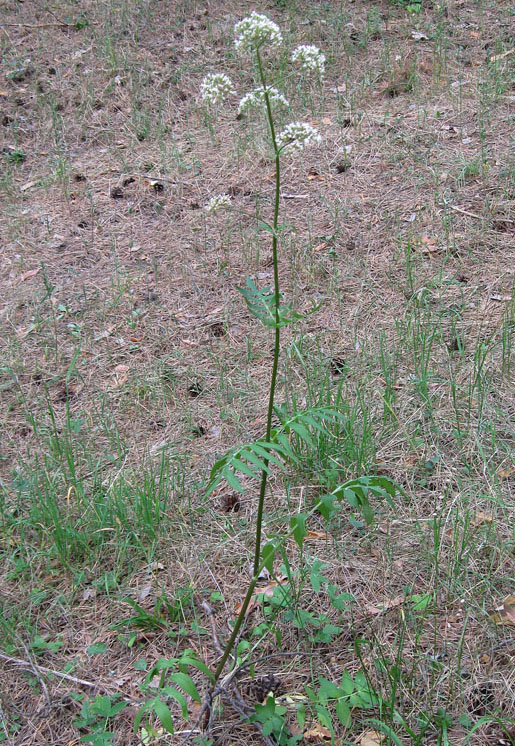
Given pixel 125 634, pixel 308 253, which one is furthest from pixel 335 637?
pixel 308 253

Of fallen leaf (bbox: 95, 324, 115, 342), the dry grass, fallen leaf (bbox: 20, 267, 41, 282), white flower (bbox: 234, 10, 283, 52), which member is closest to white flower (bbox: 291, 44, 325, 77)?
white flower (bbox: 234, 10, 283, 52)

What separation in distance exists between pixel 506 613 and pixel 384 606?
42 centimetres

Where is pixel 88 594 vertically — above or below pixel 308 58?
below

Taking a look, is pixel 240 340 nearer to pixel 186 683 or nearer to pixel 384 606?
pixel 384 606

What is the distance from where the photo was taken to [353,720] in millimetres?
2006

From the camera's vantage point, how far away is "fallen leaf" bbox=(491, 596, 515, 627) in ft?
7.15

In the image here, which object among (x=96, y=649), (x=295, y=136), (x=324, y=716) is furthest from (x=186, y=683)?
(x=295, y=136)

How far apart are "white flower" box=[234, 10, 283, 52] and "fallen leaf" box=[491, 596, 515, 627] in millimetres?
2047

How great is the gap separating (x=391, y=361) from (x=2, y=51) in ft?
22.3

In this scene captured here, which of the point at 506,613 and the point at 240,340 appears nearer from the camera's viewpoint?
the point at 506,613

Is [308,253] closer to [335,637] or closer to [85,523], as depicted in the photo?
[85,523]

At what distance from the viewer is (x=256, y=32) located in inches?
76.0

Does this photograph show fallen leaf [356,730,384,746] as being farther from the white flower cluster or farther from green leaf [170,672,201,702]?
the white flower cluster

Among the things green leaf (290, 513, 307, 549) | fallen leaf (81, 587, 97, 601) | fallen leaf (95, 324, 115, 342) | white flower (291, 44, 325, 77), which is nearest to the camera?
green leaf (290, 513, 307, 549)
